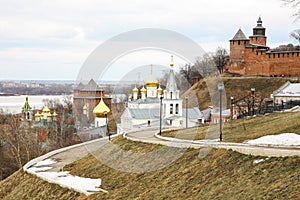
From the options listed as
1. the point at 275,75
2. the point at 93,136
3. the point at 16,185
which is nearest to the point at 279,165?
the point at 16,185

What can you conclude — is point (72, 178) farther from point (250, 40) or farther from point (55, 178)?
point (250, 40)

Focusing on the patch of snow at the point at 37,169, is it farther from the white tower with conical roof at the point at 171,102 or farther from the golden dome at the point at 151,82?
the golden dome at the point at 151,82

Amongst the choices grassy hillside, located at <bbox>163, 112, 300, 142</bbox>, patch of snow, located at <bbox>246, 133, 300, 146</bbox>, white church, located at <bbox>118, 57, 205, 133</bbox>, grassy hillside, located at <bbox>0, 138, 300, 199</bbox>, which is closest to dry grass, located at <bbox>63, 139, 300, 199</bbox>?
grassy hillside, located at <bbox>0, 138, 300, 199</bbox>

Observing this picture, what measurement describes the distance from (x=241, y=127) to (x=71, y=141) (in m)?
23.1

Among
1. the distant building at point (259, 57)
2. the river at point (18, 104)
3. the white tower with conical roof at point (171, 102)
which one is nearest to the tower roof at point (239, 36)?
the distant building at point (259, 57)

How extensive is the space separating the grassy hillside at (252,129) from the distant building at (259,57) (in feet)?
130

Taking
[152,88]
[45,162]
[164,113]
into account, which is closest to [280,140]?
[45,162]

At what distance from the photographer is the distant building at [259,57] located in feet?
212

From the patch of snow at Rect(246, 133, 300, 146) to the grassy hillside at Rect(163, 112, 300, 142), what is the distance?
106cm

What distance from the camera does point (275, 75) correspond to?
215ft

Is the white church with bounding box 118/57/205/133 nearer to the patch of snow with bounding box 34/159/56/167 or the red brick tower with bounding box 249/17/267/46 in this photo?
the patch of snow with bounding box 34/159/56/167

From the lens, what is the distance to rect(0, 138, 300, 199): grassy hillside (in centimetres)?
Result: 1385

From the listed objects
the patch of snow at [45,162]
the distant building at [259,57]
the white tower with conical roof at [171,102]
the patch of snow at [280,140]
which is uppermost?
the distant building at [259,57]

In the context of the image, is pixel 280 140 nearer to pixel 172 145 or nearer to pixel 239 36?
pixel 172 145
